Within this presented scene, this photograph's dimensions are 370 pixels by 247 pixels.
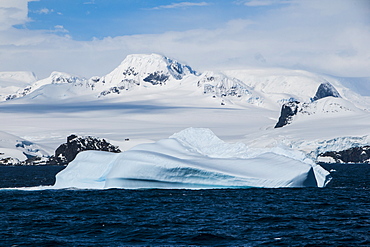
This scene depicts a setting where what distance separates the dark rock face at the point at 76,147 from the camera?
5822 inches

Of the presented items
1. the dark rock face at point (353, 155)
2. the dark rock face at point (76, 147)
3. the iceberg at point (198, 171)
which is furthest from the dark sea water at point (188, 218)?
the dark rock face at point (353, 155)

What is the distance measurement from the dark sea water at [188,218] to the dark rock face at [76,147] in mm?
101464

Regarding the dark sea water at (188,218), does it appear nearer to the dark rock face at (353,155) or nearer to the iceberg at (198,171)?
the iceberg at (198,171)

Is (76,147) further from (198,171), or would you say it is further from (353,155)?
(198,171)

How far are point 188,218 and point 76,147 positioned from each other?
388 feet

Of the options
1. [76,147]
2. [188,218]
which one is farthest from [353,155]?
[188,218]

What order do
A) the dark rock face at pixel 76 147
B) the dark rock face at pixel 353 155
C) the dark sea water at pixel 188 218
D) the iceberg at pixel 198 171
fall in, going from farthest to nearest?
the dark rock face at pixel 353 155 < the dark rock face at pixel 76 147 < the iceberg at pixel 198 171 < the dark sea water at pixel 188 218

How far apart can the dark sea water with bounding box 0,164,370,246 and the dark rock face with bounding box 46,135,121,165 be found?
101m

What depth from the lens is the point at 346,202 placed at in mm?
39594

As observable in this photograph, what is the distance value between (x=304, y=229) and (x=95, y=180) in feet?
85.5

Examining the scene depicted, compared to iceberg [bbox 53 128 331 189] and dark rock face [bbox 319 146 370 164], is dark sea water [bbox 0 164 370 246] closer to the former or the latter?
iceberg [bbox 53 128 331 189]

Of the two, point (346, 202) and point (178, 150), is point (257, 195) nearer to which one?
point (346, 202)

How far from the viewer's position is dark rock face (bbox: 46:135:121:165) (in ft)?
485

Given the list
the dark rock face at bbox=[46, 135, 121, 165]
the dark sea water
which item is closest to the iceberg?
the dark sea water
